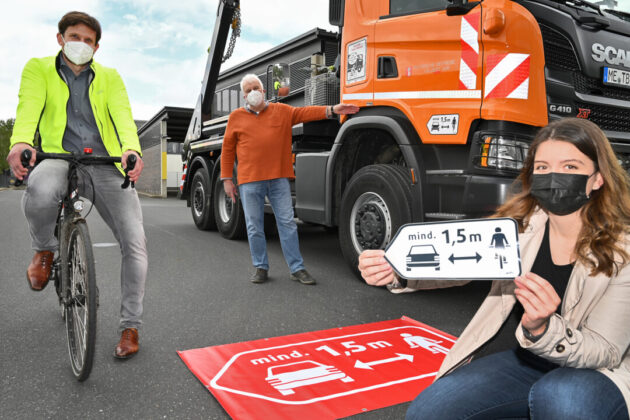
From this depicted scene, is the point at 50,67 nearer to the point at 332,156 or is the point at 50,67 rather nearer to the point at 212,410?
the point at 212,410

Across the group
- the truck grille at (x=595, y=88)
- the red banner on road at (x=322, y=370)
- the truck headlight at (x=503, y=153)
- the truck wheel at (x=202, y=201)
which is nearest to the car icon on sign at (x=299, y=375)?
the red banner on road at (x=322, y=370)

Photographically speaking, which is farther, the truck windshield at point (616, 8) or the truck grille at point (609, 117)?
the truck windshield at point (616, 8)

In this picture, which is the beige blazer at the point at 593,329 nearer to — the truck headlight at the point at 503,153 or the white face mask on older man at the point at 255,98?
the truck headlight at the point at 503,153

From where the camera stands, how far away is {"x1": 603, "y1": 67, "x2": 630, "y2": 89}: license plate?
4.05 m

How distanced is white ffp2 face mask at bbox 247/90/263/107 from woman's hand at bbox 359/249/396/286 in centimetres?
364

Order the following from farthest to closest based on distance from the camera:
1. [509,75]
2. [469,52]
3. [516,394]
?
[469,52]
[509,75]
[516,394]

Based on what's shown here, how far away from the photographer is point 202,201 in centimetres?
875

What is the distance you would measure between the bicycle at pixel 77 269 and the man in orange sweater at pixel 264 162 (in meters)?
2.06

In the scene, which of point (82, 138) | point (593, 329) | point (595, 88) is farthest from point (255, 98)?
point (593, 329)

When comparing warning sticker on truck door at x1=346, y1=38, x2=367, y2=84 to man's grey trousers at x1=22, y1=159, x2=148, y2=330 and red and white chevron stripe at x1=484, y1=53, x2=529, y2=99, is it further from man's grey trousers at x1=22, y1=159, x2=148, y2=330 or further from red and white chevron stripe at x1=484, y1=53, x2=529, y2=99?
man's grey trousers at x1=22, y1=159, x2=148, y2=330

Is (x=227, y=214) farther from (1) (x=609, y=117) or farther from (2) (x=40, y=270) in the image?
(1) (x=609, y=117)

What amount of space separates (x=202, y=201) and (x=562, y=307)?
7531 mm

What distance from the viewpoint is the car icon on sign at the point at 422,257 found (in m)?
1.40

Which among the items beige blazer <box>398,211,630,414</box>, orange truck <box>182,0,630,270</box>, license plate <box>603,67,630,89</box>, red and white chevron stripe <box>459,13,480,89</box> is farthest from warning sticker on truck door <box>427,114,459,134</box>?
beige blazer <box>398,211,630,414</box>
